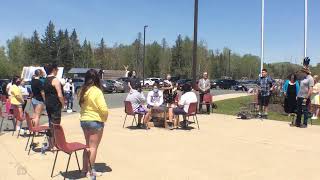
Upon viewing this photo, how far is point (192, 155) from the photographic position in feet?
32.4

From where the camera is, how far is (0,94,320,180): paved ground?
26.9 feet

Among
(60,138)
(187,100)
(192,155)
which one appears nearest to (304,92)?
(187,100)

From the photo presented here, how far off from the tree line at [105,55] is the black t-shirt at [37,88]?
80.0 metres

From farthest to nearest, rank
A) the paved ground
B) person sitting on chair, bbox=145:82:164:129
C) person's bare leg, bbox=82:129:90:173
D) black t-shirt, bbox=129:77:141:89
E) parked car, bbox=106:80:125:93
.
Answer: parked car, bbox=106:80:125:93, black t-shirt, bbox=129:77:141:89, person sitting on chair, bbox=145:82:164:129, the paved ground, person's bare leg, bbox=82:129:90:173

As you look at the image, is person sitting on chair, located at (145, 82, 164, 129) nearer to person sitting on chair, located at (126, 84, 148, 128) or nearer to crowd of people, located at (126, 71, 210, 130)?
crowd of people, located at (126, 71, 210, 130)

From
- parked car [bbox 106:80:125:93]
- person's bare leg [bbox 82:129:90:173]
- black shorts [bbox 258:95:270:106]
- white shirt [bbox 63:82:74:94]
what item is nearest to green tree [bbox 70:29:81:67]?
parked car [bbox 106:80:125:93]

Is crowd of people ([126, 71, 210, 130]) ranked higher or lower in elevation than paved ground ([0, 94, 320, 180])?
higher

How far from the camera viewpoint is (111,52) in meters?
103

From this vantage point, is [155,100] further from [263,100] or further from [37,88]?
[263,100]

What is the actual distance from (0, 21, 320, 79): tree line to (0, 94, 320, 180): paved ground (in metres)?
78.3

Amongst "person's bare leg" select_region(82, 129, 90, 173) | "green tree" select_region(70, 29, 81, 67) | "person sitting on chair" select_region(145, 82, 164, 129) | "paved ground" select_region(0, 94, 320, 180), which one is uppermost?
"green tree" select_region(70, 29, 81, 67)

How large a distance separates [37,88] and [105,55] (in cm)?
8972

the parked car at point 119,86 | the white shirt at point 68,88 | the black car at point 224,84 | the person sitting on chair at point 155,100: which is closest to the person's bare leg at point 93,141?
the person sitting on chair at point 155,100

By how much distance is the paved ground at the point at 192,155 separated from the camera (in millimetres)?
8195
